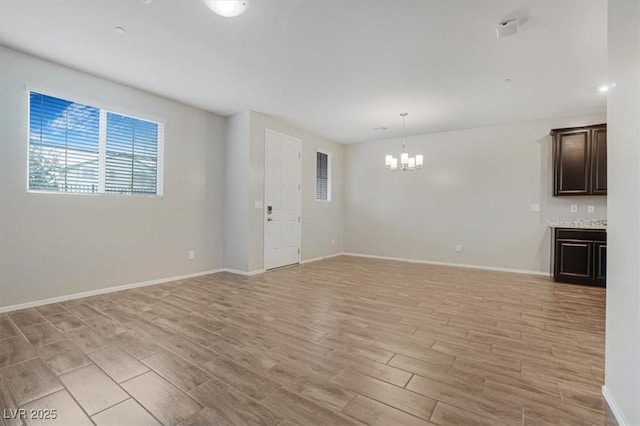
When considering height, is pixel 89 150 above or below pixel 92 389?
above

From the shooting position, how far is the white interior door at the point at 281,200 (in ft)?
Answer: 17.6

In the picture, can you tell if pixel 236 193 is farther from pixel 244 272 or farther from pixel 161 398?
pixel 161 398

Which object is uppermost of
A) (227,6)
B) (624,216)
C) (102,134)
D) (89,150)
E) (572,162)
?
(227,6)

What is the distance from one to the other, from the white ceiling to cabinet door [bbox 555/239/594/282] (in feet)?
7.15

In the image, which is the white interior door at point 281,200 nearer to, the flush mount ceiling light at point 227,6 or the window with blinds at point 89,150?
the window with blinds at point 89,150

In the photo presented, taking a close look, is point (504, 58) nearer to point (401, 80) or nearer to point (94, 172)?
point (401, 80)

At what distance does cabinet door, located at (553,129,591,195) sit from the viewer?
463cm

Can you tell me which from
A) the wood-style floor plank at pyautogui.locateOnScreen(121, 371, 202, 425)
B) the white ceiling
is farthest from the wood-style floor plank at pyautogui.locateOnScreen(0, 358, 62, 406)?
the white ceiling

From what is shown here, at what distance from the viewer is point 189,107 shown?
189 inches

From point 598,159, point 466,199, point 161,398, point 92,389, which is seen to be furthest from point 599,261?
point 92,389

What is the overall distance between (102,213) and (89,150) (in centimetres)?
81

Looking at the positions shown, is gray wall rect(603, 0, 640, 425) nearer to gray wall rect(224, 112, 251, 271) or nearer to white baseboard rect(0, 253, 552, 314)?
white baseboard rect(0, 253, 552, 314)

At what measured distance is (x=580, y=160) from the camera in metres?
4.68

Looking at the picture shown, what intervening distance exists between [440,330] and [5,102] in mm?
4965
